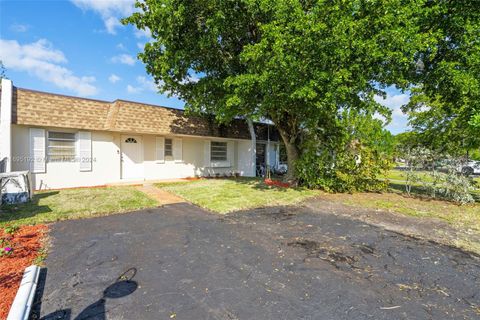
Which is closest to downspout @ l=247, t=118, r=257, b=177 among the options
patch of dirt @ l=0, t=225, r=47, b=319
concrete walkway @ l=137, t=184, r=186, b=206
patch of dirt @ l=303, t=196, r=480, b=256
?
concrete walkway @ l=137, t=184, r=186, b=206

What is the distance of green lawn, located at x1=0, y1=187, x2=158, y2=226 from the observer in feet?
20.4

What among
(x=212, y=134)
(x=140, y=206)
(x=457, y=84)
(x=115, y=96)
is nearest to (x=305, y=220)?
(x=140, y=206)

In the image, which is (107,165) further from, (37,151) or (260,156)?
(260,156)

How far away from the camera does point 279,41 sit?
7109 mm

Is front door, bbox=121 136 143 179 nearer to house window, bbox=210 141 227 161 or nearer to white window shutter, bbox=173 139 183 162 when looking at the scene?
white window shutter, bbox=173 139 183 162

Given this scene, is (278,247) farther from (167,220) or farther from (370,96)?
(370,96)

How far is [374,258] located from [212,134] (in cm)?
1176

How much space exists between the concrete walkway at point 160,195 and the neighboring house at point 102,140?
2204 mm

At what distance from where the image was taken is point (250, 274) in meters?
3.57

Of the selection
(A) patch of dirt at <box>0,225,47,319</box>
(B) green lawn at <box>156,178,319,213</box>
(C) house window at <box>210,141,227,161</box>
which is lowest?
(A) patch of dirt at <box>0,225,47,319</box>

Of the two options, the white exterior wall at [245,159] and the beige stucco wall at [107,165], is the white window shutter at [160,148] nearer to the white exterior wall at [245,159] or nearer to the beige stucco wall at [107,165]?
the beige stucco wall at [107,165]

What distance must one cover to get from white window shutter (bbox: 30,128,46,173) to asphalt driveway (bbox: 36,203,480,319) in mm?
5873

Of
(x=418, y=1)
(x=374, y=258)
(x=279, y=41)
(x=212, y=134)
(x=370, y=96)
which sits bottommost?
(x=374, y=258)

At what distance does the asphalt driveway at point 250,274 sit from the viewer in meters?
2.78
